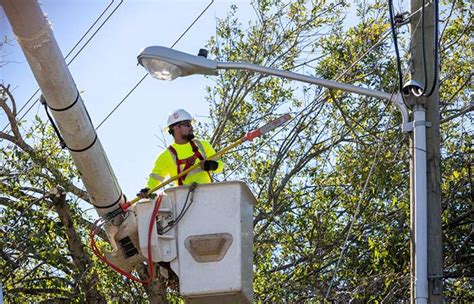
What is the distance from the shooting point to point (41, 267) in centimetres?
1490

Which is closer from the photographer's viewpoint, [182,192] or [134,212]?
[182,192]

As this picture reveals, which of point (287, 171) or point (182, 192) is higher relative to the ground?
point (287, 171)

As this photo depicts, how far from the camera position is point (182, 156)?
1114 cm

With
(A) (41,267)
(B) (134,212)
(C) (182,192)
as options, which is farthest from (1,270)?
(C) (182,192)

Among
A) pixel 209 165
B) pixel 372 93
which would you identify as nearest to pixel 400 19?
pixel 372 93

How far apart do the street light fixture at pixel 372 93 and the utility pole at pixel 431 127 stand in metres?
0.08

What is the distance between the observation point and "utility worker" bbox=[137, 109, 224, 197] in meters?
10.9

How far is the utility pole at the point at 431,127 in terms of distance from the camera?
378 inches

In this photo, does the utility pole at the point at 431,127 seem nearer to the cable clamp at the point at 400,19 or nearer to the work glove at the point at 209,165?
the cable clamp at the point at 400,19

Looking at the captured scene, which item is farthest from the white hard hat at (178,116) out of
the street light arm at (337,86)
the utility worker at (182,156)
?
the street light arm at (337,86)

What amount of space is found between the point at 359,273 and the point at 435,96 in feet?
17.6

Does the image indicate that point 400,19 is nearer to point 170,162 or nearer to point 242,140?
point 242,140

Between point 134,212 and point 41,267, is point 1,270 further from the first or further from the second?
point 134,212

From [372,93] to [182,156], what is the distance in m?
2.10
